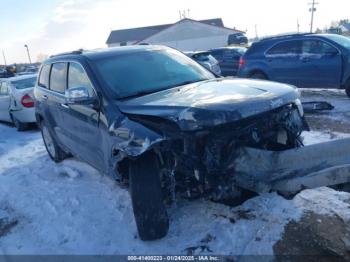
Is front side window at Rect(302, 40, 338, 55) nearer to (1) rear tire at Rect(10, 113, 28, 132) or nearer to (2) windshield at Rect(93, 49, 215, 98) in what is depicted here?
(2) windshield at Rect(93, 49, 215, 98)

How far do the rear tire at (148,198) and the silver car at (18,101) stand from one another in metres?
6.87

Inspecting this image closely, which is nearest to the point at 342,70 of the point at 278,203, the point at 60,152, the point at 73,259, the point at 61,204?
the point at 278,203

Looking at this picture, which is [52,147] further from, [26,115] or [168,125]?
[168,125]

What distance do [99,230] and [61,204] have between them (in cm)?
102

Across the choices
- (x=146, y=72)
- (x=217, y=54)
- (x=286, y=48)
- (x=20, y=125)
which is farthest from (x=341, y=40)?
(x=20, y=125)

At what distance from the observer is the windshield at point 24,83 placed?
33.4 ft

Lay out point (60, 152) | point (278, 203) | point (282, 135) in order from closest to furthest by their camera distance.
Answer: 1. point (282, 135)
2. point (278, 203)
3. point (60, 152)

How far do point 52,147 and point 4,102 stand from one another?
5.13m

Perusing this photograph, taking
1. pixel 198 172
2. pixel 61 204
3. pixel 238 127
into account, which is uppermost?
pixel 238 127

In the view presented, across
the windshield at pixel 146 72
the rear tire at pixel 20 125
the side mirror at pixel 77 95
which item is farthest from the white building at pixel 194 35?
the side mirror at pixel 77 95

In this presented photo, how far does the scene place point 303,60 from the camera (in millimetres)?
10055

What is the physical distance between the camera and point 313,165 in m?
3.43

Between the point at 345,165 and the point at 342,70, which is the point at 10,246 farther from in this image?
the point at 342,70

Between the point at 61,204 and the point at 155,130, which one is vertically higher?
the point at 155,130
